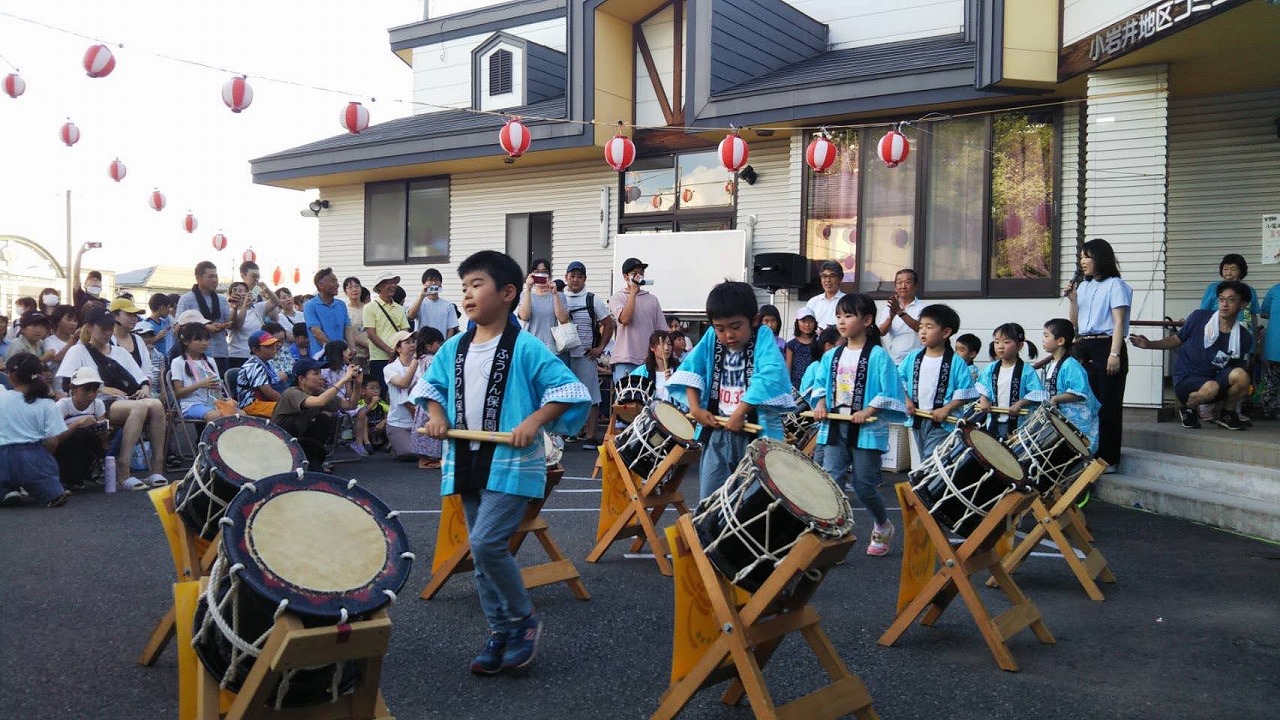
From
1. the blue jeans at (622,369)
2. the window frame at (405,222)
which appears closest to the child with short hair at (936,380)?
the blue jeans at (622,369)

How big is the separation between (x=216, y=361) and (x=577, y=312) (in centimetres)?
394

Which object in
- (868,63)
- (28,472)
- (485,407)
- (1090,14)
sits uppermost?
(868,63)

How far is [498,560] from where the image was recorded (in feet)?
12.6

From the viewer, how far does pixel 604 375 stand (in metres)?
12.9

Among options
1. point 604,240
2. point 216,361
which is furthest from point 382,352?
point 604,240

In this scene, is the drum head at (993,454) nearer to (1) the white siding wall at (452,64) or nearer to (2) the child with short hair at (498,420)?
(2) the child with short hair at (498,420)

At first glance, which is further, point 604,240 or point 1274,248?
point 604,240

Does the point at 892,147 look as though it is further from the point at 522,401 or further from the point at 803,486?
the point at 803,486

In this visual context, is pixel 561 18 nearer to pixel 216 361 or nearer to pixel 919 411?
pixel 216 361

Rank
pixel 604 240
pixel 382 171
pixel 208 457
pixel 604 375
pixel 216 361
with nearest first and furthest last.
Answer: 1. pixel 208 457
2. pixel 216 361
3. pixel 604 375
4. pixel 604 240
5. pixel 382 171

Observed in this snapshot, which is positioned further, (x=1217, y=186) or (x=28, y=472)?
A: (x=1217, y=186)

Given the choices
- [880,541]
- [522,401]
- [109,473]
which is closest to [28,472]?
[109,473]

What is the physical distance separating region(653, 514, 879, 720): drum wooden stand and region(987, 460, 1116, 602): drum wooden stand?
7.53 feet

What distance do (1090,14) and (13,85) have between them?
11074 millimetres
